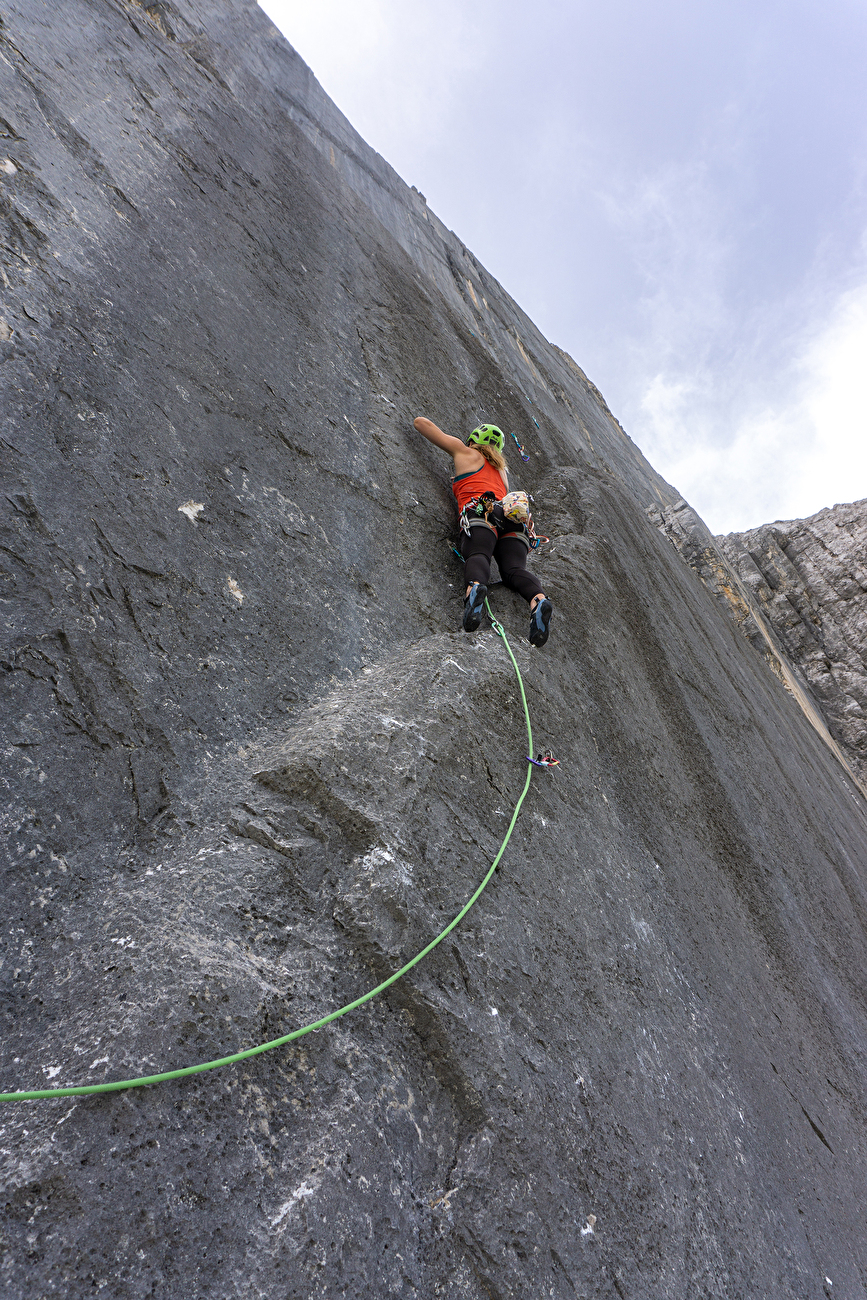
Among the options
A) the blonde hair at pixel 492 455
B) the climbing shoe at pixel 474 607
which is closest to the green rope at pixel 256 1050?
the climbing shoe at pixel 474 607

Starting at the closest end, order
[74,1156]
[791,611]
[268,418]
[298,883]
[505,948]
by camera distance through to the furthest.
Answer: [74,1156]
[298,883]
[505,948]
[268,418]
[791,611]

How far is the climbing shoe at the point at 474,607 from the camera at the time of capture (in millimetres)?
3088

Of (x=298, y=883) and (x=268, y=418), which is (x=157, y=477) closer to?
(x=268, y=418)

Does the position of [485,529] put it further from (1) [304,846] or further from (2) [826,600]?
(2) [826,600]

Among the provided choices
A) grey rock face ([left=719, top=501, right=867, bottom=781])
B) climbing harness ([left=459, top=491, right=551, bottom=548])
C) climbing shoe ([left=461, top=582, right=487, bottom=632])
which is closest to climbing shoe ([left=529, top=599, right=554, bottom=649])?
climbing shoe ([left=461, top=582, right=487, bottom=632])

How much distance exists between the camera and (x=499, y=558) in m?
3.65

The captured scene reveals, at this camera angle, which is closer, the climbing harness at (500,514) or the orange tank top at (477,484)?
the climbing harness at (500,514)

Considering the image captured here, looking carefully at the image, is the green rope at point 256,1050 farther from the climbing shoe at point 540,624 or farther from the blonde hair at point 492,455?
the blonde hair at point 492,455

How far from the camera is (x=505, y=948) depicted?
2082mm

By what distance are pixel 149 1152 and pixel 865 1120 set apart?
3467 millimetres

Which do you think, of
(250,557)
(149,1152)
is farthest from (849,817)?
(149,1152)

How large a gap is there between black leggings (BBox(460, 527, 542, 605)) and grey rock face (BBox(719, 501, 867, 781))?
986 centimetres

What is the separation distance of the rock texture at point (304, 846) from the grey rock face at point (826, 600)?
8516 millimetres

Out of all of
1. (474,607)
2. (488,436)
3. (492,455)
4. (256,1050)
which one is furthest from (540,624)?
(256,1050)
